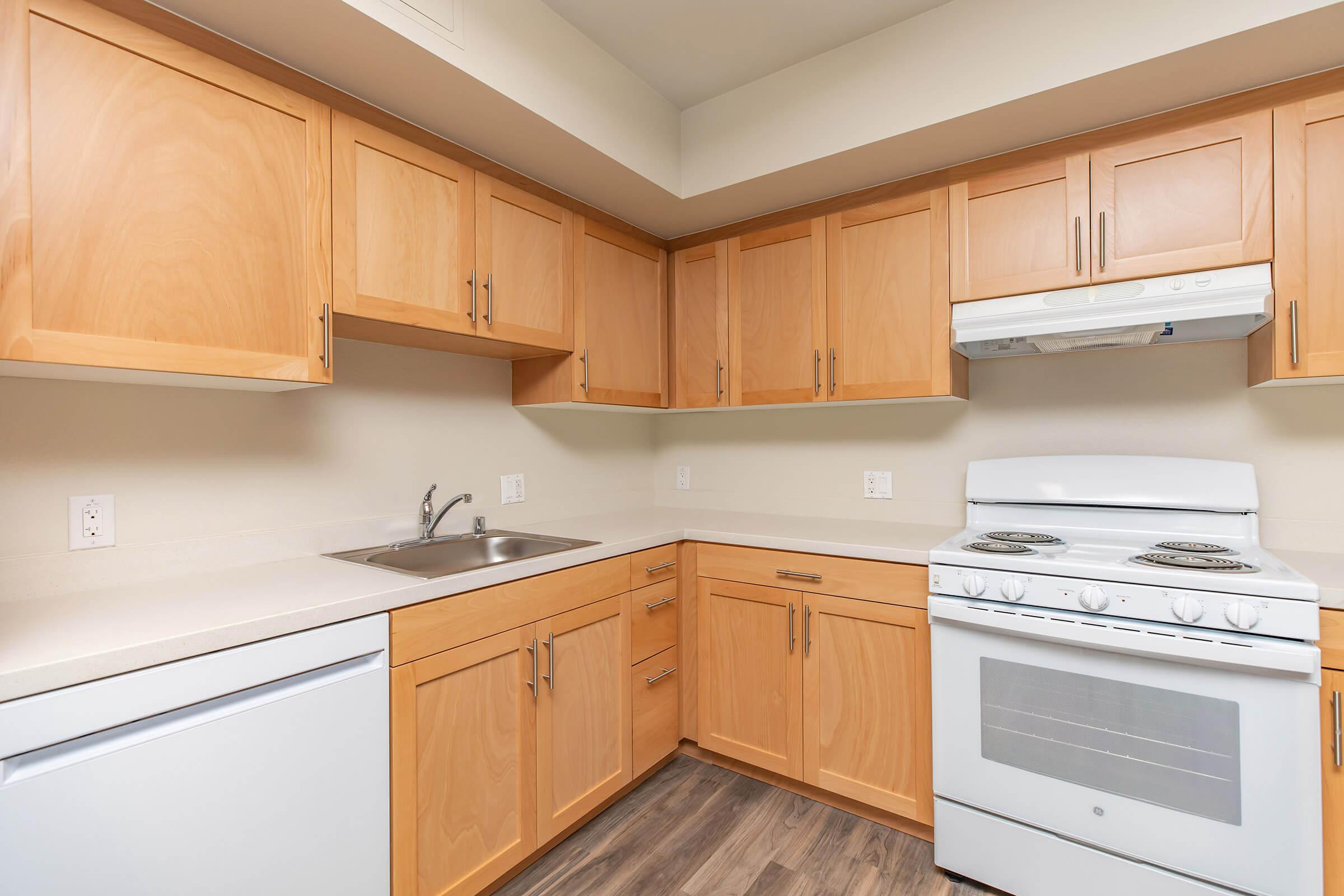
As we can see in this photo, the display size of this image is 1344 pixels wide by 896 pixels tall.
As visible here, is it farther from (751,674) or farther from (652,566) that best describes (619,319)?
(751,674)

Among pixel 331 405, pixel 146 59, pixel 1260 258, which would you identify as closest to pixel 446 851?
pixel 331 405

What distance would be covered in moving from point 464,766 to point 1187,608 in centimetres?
177

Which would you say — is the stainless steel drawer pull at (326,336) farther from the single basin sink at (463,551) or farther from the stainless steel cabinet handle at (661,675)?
the stainless steel cabinet handle at (661,675)

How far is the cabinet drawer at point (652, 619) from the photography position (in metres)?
2.09

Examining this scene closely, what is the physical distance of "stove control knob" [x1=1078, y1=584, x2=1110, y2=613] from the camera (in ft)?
4.90

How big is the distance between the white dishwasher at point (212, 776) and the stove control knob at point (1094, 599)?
1676 mm

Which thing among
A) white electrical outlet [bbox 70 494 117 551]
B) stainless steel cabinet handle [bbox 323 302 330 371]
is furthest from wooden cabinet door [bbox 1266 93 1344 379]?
white electrical outlet [bbox 70 494 117 551]

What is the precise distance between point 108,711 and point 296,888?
1.76 ft

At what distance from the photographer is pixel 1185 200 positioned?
1.70 meters

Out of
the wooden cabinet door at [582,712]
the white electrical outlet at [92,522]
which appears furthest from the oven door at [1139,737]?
the white electrical outlet at [92,522]

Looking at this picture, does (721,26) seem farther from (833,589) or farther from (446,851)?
(446,851)

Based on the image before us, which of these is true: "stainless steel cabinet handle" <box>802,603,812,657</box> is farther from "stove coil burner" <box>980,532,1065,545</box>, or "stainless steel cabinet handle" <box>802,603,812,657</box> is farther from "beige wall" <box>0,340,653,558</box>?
"beige wall" <box>0,340,653,558</box>

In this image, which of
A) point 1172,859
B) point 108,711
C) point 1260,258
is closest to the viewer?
point 108,711

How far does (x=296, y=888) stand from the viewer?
123cm
